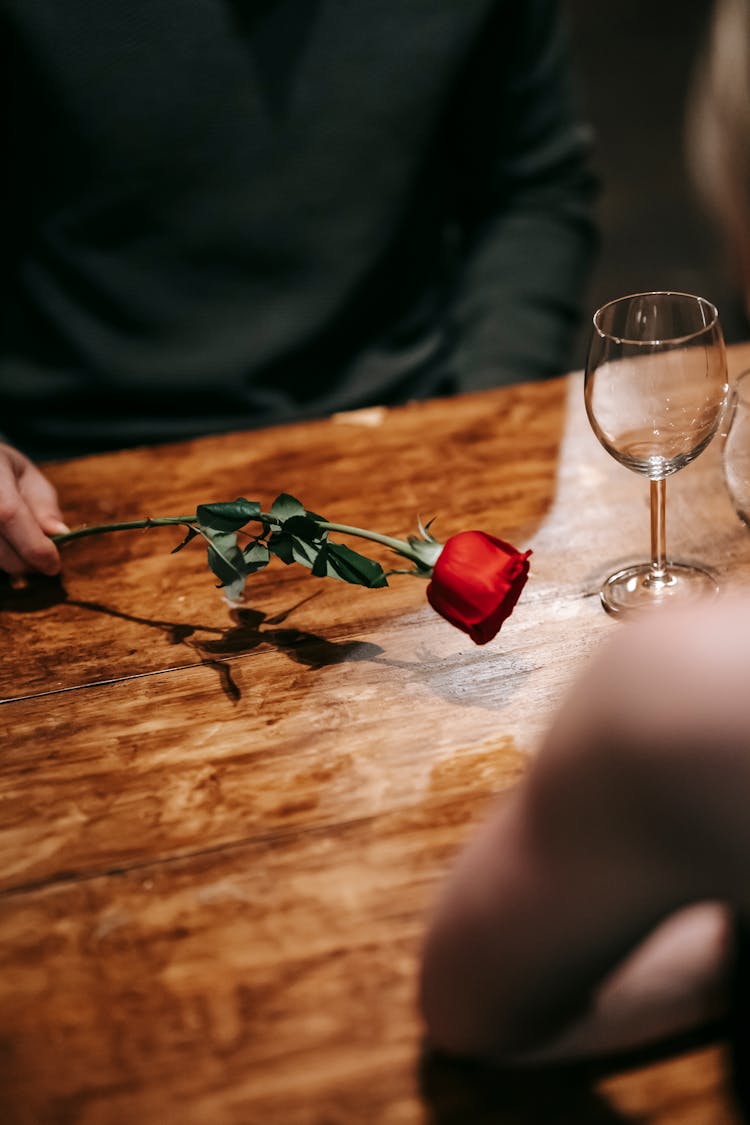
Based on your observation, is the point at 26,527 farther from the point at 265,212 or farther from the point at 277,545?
the point at 265,212

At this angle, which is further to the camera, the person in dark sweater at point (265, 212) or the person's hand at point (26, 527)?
the person in dark sweater at point (265, 212)

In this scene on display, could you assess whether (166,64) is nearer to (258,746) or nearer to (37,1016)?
(258,746)

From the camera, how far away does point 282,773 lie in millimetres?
603

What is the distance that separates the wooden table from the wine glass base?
0.05 ft

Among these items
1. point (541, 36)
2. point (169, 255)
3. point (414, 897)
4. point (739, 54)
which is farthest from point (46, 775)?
point (541, 36)

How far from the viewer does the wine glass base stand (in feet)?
2.30

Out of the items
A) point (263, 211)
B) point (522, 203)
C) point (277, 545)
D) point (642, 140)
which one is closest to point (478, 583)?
point (277, 545)

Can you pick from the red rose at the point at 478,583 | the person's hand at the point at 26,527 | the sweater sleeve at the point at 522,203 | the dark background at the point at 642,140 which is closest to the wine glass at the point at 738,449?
the red rose at the point at 478,583

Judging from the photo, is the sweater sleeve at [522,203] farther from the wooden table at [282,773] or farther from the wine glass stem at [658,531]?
the wine glass stem at [658,531]

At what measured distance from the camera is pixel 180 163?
1.20m

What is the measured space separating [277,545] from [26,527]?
0.23 m

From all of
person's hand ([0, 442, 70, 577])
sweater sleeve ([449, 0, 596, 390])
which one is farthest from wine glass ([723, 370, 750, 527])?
sweater sleeve ([449, 0, 596, 390])

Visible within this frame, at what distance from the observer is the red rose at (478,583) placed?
0.61 m

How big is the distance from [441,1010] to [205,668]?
0.33m
